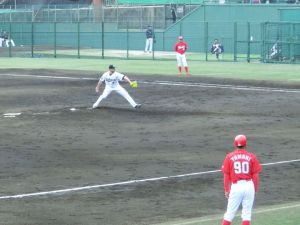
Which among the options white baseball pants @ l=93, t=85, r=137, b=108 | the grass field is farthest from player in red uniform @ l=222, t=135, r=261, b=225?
the grass field

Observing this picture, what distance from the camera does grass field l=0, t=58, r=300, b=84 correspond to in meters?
45.2

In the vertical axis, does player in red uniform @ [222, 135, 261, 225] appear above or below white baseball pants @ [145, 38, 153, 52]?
below

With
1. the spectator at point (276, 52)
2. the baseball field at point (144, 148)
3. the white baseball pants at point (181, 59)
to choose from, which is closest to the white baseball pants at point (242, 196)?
the baseball field at point (144, 148)

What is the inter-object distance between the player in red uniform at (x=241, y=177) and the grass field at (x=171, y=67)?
28.7 meters

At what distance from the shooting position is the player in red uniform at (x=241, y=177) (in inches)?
484

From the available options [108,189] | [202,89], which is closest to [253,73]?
[202,89]

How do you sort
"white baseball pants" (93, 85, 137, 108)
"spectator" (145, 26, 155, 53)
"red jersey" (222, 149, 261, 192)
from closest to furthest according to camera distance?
1. "red jersey" (222, 149, 261, 192)
2. "white baseball pants" (93, 85, 137, 108)
3. "spectator" (145, 26, 155, 53)

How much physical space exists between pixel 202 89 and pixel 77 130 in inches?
489

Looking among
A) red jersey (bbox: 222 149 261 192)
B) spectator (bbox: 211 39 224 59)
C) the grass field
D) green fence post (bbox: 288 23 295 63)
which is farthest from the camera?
spectator (bbox: 211 39 224 59)

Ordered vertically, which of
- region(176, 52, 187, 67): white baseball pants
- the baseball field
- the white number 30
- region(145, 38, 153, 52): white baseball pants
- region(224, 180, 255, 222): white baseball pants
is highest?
region(145, 38, 153, 52): white baseball pants

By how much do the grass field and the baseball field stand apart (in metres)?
1.46

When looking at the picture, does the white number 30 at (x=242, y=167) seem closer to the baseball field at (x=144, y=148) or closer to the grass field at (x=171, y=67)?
the baseball field at (x=144, y=148)

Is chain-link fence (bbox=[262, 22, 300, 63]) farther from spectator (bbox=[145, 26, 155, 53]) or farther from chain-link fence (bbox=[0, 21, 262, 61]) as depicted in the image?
spectator (bbox=[145, 26, 155, 53])

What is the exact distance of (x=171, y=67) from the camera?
5291 cm
